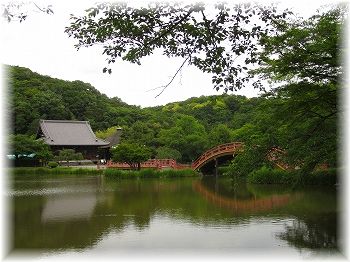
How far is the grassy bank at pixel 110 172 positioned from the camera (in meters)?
17.9

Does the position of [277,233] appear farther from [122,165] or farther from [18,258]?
[122,165]

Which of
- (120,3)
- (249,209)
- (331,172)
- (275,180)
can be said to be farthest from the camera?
(275,180)

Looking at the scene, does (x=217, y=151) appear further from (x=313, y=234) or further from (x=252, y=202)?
(x=313, y=234)

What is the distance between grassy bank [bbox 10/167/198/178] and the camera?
17875 mm

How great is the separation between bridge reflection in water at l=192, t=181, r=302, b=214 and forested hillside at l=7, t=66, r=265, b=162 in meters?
8.79

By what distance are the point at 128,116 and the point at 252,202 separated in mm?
27718

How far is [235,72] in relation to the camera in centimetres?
344

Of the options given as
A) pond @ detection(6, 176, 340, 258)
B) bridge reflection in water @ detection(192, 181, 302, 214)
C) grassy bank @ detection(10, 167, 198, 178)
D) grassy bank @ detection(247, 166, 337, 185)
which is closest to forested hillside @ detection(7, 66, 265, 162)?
grassy bank @ detection(10, 167, 198, 178)

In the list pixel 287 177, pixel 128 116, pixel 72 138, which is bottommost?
pixel 287 177

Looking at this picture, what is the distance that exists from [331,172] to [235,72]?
10198mm

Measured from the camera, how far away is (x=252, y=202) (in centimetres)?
1040

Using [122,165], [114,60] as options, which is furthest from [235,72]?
[122,165]

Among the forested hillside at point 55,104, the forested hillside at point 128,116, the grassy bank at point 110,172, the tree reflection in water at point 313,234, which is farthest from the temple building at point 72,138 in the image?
the tree reflection in water at point 313,234

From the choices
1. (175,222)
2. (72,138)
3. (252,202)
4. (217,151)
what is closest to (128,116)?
(72,138)
